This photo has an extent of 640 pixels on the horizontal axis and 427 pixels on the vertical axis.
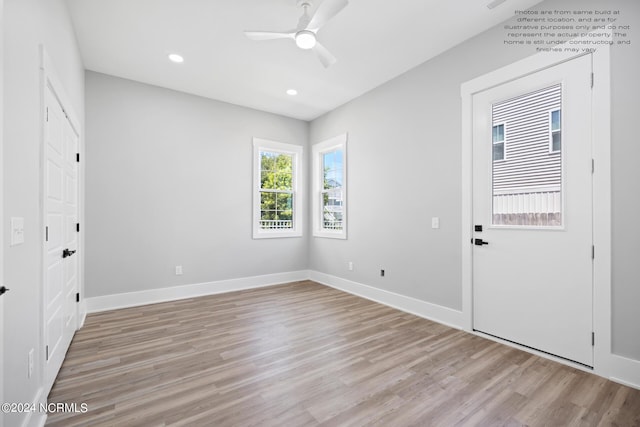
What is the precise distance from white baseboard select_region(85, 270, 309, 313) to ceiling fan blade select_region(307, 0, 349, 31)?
369cm

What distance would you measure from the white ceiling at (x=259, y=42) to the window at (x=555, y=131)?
0.96 meters

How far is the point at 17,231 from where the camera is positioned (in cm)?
138

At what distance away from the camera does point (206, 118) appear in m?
4.42

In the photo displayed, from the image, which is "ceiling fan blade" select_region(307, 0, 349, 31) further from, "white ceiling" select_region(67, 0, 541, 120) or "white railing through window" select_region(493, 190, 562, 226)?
"white railing through window" select_region(493, 190, 562, 226)

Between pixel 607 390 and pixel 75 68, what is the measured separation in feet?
17.3

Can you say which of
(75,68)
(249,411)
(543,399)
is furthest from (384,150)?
(75,68)

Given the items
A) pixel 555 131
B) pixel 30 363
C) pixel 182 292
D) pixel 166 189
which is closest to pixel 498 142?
pixel 555 131

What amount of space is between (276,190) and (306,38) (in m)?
3.00

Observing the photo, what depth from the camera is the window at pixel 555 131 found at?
238 cm

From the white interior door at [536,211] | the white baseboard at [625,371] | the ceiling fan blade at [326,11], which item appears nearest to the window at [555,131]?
the white interior door at [536,211]

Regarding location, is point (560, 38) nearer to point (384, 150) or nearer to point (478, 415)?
point (384, 150)

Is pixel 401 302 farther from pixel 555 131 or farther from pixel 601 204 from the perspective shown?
pixel 555 131

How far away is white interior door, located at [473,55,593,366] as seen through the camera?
2.25 meters

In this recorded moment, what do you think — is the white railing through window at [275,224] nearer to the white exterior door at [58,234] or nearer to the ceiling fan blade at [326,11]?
the white exterior door at [58,234]
